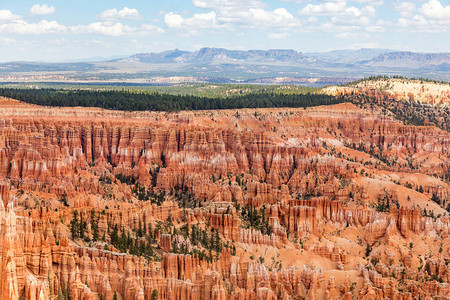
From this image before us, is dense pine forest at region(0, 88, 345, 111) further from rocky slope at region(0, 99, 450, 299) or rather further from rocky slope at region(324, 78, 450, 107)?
rocky slope at region(324, 78, 450, 107)

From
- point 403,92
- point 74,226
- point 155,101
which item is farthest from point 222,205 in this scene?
point 403,92

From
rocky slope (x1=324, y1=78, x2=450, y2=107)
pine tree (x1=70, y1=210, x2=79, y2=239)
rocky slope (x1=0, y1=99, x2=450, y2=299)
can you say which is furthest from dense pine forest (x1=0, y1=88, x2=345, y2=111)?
pine tree (x1=70, y1=210, x2=79, y2=239)

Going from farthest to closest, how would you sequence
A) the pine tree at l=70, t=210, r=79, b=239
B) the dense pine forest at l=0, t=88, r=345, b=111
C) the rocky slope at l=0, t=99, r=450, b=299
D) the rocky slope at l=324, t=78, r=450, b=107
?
the rocky slope at l=324, t=78, r=450, b=107
the dense pine forest at l=0, t=88, r=345, b=111
the pine tree at l=70, t=210, r=79, b=239
the rocky slope at l=0, t=99, r=450, b=299

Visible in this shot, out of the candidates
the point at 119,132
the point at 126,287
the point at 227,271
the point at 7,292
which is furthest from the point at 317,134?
the point at 7,292

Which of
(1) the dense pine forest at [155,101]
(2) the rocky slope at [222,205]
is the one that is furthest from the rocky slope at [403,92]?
(2) the rocky slope at [222,205]

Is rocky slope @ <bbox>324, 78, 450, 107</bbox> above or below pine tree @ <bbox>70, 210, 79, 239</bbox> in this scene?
above

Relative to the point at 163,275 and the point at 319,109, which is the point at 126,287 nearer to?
the point at 163,275

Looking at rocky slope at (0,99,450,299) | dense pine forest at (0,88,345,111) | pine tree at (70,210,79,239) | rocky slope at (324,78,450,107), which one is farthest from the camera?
rocky slope at (324,78,450,107)

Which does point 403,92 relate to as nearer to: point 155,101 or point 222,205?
point 155,101
